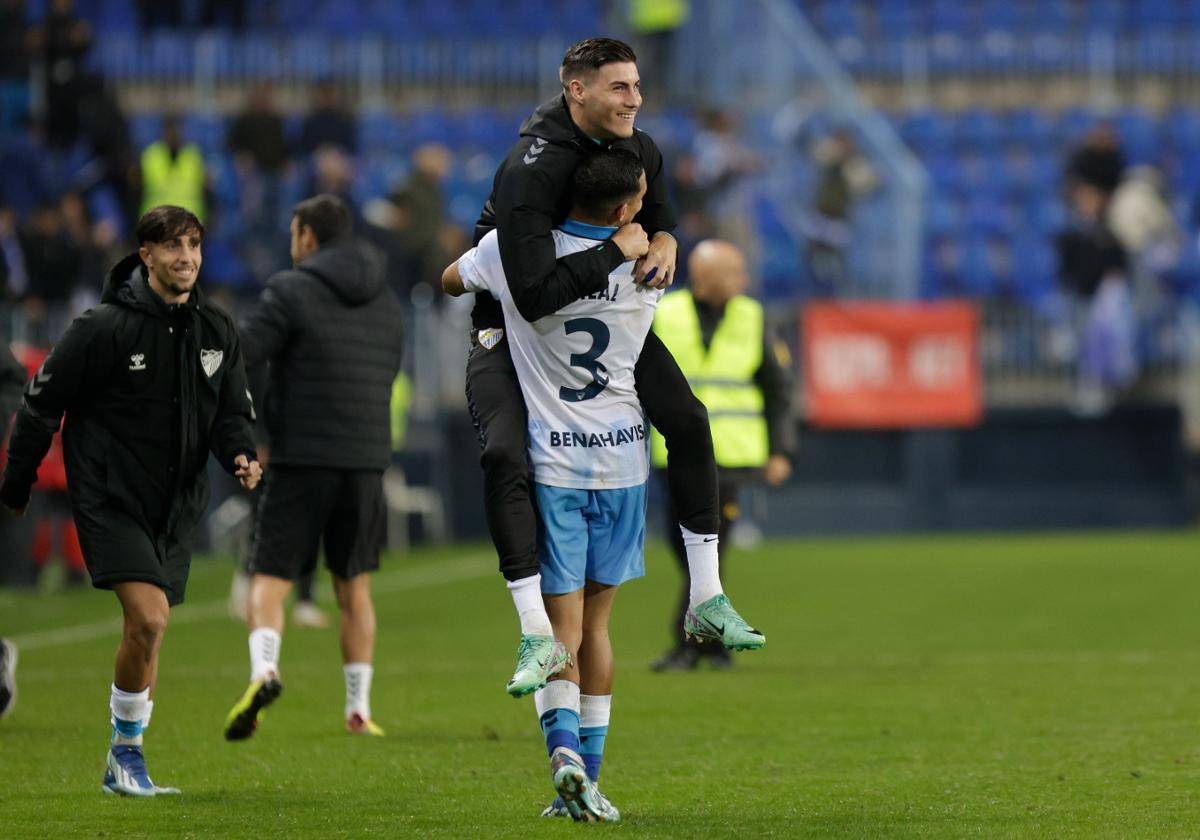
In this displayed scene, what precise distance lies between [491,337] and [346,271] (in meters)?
2.66

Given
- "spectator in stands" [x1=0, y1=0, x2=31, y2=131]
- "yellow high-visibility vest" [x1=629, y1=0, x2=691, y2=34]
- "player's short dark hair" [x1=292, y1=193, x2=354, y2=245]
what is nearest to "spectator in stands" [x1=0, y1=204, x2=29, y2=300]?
"spectator in stands" [x1=0, y1=0, x2=31, y2=131]

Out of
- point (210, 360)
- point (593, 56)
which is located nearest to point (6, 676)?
point (210, 360)

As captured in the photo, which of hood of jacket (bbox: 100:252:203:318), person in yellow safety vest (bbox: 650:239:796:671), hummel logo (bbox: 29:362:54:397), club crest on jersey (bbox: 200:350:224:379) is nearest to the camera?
hummel logo (bbox: 29:362:54:397)

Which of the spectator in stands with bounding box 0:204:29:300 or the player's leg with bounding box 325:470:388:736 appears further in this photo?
the spectator in stands with bounding box 0:204:29:300

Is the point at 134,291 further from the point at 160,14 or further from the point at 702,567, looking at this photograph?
the point at 160,14

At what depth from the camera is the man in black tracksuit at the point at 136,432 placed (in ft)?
22.9

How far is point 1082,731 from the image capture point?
8500 mm

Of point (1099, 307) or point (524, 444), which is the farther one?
point (1099, 307)

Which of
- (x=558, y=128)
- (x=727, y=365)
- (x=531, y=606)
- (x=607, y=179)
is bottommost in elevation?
(x=727, y=365)

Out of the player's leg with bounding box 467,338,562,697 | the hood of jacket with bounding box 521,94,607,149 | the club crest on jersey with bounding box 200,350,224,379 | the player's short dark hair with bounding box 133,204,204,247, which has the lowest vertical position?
the player's leg with bounding box 467,338,562,697

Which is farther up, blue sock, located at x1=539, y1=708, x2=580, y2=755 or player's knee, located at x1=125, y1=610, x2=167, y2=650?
player's knee, located at x1=125, y1=610, x2=167, y2=650

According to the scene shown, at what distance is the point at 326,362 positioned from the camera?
9.12 m

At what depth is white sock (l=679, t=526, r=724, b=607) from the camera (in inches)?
260

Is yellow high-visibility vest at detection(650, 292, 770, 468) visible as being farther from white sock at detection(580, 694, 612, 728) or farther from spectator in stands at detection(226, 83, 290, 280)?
spectator in stands at detection(226, 83, 290, 280)
